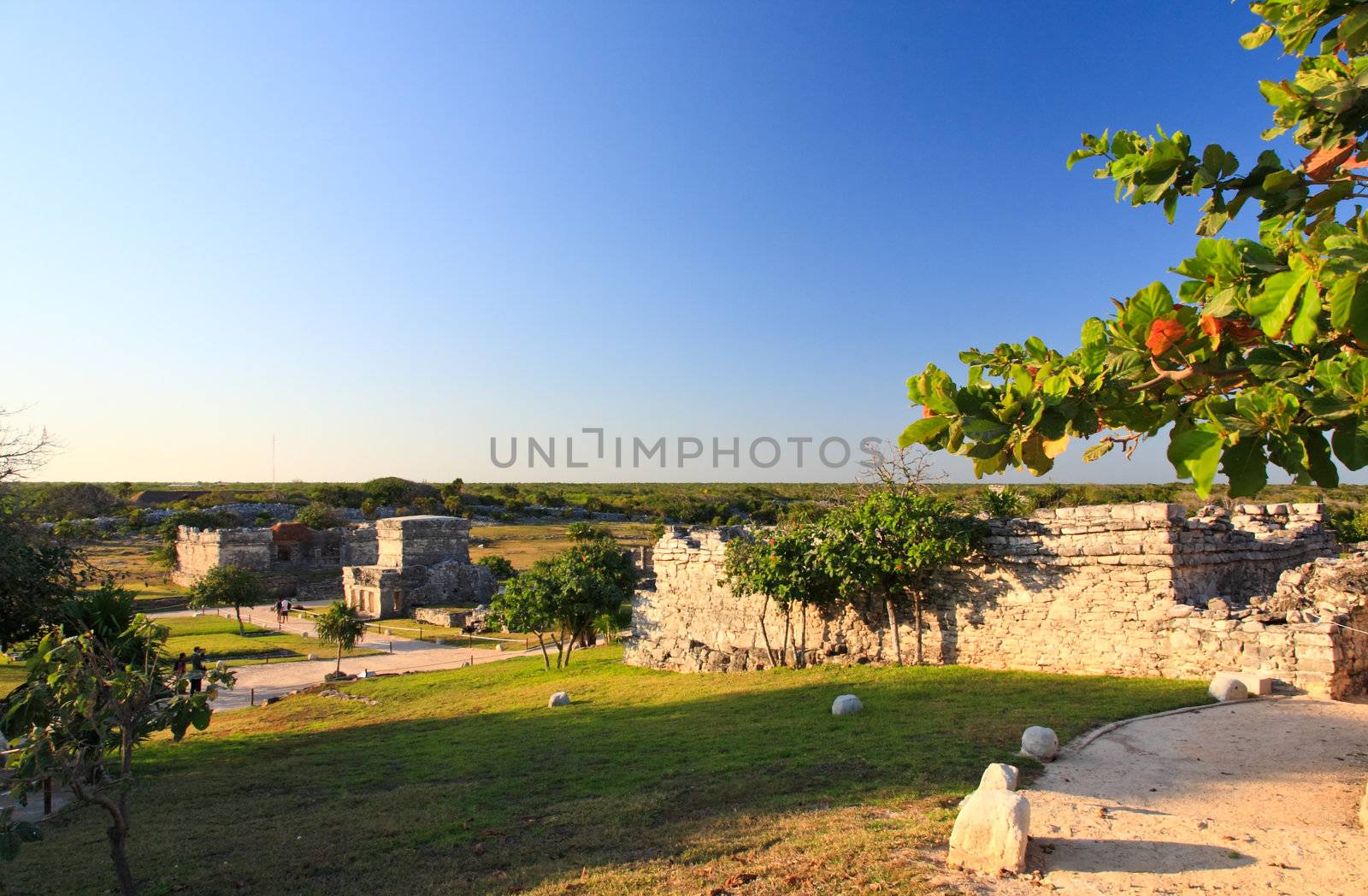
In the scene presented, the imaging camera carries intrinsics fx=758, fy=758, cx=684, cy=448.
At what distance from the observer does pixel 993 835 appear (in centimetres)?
458

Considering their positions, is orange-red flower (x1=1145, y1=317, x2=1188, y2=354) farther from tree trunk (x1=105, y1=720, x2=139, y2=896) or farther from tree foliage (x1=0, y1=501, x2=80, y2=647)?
tree foliage (x1=0, y1=501, x2=80, y2=647)

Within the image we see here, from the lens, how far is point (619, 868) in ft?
16.4

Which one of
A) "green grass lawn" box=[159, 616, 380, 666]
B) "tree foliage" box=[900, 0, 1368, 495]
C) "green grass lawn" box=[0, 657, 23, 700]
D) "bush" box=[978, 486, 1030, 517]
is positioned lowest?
"green grass lawn" box=[159, 616, 380, 666]

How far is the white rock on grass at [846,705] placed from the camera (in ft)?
30.8

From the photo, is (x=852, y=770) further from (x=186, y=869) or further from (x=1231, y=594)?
(x=1231, y=594)

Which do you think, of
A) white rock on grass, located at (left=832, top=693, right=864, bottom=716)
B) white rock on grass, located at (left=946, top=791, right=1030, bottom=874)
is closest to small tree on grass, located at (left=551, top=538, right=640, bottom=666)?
white rock on grass, located at (left=832, top=693, right=864, bottom=716)

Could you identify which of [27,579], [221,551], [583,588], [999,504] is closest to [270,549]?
[221,551]

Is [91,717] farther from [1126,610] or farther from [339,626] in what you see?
[339,626]

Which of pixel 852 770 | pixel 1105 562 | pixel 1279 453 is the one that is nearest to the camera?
pixel 1279 453

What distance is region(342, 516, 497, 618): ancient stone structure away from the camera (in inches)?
1280

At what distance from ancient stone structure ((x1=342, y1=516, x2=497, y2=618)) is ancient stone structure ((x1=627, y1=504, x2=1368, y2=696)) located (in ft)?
70.7

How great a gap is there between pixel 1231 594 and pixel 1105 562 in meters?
2.61

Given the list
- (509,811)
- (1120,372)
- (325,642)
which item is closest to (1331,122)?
(1120,372)

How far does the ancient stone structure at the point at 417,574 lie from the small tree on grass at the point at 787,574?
72.7ft
